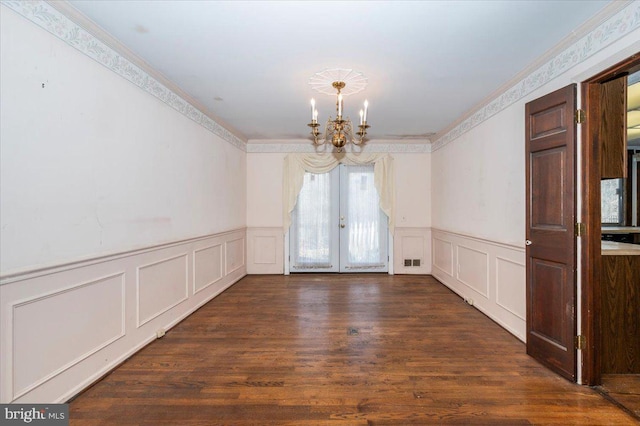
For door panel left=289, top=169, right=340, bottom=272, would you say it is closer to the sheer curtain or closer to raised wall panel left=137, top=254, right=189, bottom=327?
the sheer curtain

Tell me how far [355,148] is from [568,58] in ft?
11.9

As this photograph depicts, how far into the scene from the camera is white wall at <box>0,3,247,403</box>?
5.49 ft

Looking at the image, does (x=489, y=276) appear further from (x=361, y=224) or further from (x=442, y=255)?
(x=361, y=224)

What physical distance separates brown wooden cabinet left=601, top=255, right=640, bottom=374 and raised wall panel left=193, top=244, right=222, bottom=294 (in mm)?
4014

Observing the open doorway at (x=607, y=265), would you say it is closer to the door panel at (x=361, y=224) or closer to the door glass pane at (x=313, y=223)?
the door panel at (x=361, y=224)

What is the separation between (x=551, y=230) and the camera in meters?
2.38

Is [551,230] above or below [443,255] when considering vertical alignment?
above

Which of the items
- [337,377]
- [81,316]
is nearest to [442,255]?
[337,377]

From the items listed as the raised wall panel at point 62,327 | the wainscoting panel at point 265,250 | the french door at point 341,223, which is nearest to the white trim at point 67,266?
the raised wall panel at point 62,327

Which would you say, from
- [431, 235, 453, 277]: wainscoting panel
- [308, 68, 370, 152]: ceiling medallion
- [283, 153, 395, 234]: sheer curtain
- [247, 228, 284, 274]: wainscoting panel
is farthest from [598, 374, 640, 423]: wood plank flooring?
[247, 228, 284, 274]: wainscoting panel

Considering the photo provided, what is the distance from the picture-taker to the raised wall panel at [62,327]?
171 centimetres

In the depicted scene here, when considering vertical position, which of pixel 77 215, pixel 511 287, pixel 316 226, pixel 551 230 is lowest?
pixel 511 287

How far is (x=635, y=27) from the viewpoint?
183cm

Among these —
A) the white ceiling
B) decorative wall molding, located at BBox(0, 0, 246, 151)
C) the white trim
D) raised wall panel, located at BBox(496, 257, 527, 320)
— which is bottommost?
raised wall panel, located at BBox(496, 257, 527, 320)
